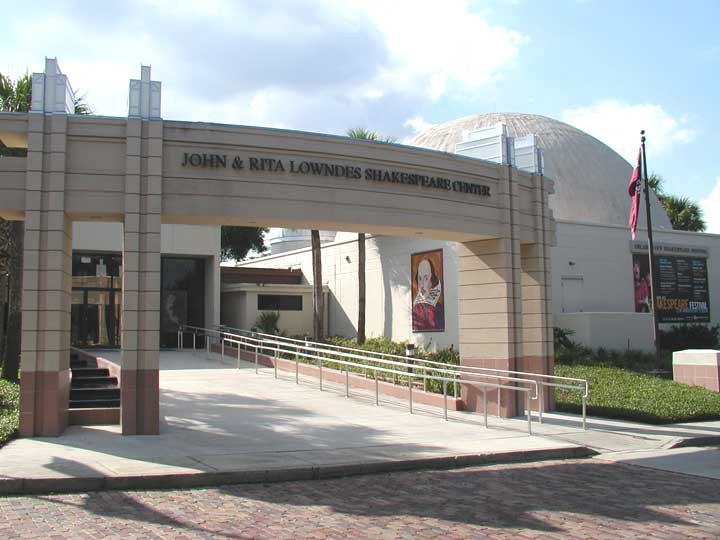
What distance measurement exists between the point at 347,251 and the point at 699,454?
23125 mm

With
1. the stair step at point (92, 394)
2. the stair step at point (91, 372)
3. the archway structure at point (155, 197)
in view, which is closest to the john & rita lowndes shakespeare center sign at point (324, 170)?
the archway structure at point (155, 197)

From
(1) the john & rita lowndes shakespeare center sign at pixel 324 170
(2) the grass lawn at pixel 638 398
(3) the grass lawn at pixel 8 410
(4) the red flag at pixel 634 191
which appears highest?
(4) the red flag at pixel 634 191

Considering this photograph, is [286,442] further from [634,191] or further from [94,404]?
[634,191]

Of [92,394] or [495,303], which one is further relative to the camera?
[495,303]

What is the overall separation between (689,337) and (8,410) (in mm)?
25966

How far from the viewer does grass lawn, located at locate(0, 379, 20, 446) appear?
487 inches

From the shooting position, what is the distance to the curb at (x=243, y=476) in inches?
351

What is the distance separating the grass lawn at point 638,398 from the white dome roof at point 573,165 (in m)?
12.2

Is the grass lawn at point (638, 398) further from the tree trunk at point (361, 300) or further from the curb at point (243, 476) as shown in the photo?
the tree trunk at point (361, 300)

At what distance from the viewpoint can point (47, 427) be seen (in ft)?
41.6

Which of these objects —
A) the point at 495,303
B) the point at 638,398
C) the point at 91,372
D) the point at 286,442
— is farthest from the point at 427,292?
the point at 286,442

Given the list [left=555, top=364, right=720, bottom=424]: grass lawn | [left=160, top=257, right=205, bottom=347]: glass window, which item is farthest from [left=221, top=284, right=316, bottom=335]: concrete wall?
[left=555, top=364, right=720, bottom=424]: grass lawn

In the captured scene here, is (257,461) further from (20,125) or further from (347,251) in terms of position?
(347,251)

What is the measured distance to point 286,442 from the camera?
41.1 feet
